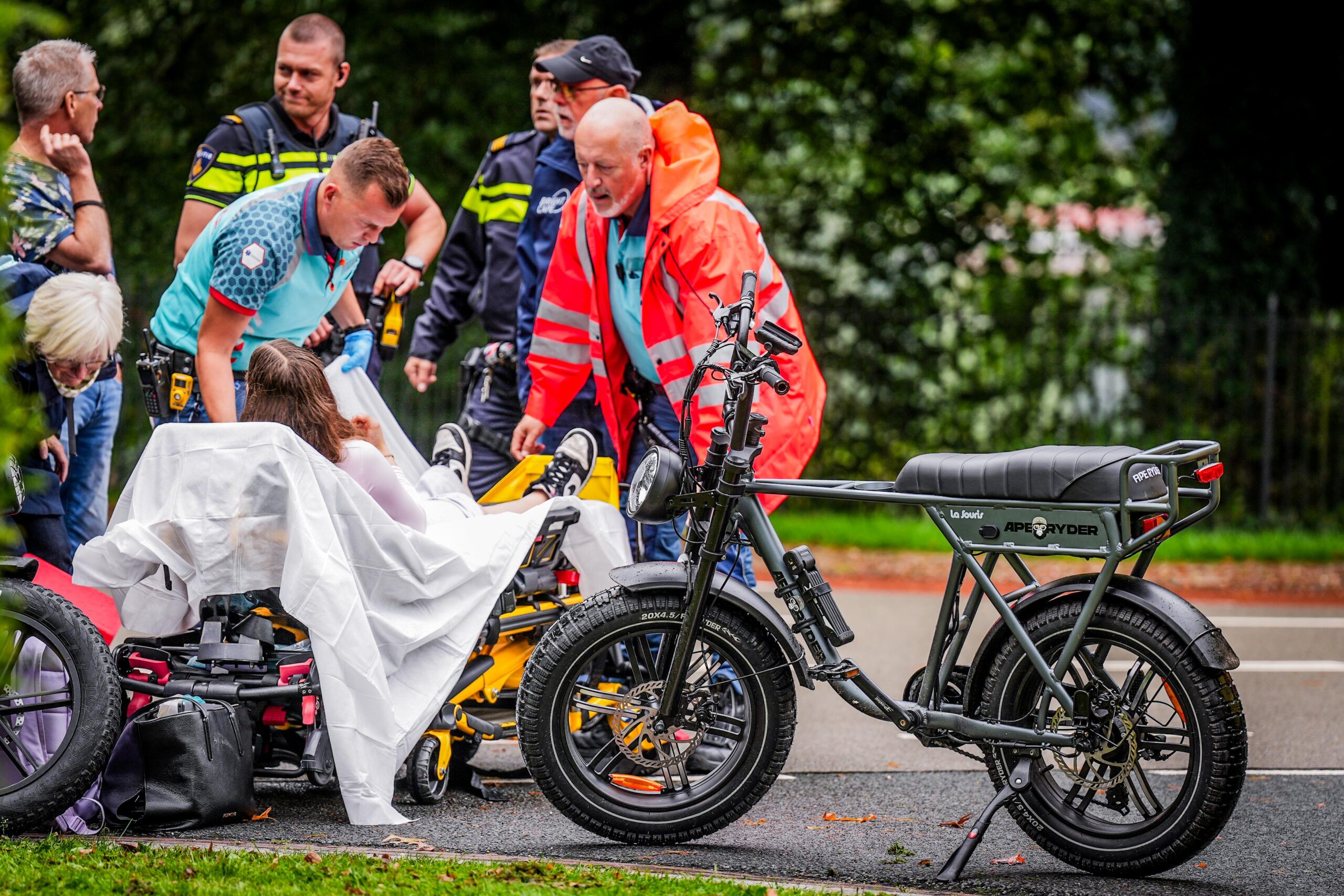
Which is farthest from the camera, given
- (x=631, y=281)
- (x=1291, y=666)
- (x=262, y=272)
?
(x=1291, y=666)

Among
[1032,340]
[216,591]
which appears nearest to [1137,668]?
[216,591]

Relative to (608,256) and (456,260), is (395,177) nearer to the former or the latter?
(608,256)

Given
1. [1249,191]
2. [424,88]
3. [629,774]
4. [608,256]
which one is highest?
[424,88]

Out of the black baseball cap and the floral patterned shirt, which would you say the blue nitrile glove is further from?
the black baseball cap

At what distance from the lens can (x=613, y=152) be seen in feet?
16.3

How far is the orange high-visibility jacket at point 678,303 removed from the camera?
16.4 ft

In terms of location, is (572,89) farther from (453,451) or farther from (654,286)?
(453,451)

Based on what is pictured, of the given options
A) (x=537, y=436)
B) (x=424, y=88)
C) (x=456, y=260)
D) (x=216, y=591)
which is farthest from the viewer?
(x=424, y=88)

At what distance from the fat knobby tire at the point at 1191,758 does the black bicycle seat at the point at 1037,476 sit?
0.30 m

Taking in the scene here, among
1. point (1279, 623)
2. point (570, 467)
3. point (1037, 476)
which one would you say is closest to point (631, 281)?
point (570, 467)

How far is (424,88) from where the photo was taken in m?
15.7

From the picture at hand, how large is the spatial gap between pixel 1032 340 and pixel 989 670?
1029cm

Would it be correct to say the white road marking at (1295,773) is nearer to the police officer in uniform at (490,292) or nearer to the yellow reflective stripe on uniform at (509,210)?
the police officer in uniform at (490,292)

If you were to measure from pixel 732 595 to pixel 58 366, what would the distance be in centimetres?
237
